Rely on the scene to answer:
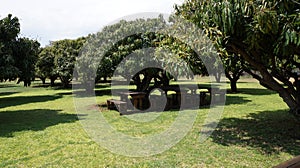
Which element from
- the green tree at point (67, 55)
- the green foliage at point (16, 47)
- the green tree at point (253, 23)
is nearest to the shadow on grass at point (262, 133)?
the green tree at point (253, 23)

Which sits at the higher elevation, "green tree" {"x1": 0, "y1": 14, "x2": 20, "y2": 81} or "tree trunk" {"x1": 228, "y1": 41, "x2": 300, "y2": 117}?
"green tree" {"x1": 0, "y1": 14, "x2": 20, "y2": 81}

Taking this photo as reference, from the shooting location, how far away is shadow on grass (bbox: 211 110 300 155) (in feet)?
16.0

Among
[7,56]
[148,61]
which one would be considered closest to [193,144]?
[148,61]

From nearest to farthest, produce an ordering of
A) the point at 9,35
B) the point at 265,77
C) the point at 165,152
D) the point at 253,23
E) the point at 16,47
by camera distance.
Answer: the point at 253,23
the point at 165,152
the point at 265,77
the point at 9,35
the point at 16,47

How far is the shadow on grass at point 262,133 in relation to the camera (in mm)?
4879

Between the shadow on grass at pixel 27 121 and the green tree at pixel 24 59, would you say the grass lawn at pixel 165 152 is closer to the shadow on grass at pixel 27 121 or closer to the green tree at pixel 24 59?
the shadow on grass at pixel 27 121

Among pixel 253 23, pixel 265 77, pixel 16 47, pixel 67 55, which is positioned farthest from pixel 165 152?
pixel 67 55

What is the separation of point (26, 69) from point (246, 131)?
9.51 m

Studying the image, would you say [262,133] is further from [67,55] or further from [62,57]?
[62,57]

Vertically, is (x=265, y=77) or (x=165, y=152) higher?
(x=265, y=77)

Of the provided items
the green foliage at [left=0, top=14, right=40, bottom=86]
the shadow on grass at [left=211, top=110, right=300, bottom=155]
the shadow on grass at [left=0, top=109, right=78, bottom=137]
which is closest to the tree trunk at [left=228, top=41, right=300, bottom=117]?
the shadow on grass at [left=211, top=110, right=300, bottom=155]

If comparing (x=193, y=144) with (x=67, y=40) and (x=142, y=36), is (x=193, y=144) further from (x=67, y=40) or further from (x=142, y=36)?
(x=67, y=40)

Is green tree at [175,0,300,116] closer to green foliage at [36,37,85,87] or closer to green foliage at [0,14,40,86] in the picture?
green foliage at [0,14,40,86]

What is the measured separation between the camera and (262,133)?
581 cm
